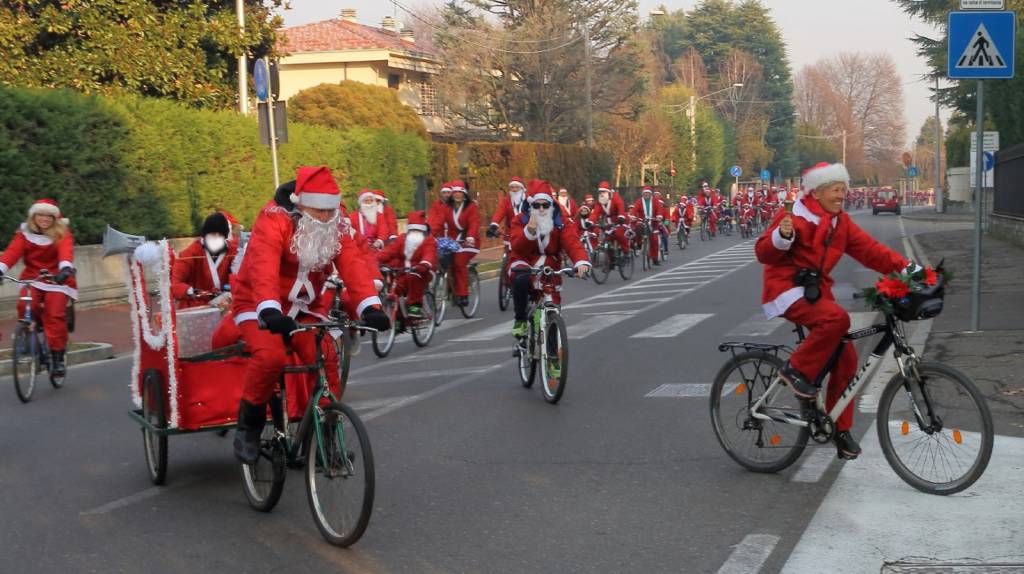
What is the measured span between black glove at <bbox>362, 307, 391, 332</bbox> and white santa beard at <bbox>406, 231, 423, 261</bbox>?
8292 millimetres

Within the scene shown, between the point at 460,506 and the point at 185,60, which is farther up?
the point at 185,60

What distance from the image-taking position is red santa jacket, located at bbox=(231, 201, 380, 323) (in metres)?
5.84

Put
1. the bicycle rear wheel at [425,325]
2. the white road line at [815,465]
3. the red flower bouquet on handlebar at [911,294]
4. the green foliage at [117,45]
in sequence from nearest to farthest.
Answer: the red flower bouquet on handlebar at [911,294] < the white road line at [815,465] < the bicycle rear wheel at [425,325] < the green foliage at [117,45]

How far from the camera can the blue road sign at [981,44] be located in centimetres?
1159

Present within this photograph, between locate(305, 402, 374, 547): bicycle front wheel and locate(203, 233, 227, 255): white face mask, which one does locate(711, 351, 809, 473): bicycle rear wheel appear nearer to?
locate(305, 402, 374, 547): bicycle front wheel

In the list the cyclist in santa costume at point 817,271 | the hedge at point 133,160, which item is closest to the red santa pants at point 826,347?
the cyclist in santa costume at point 817,271

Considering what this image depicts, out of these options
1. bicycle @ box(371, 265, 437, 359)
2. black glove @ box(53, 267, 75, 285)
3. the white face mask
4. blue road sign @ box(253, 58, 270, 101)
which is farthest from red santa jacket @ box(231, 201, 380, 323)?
blue road sign @ box(253, 58, 270, 101)

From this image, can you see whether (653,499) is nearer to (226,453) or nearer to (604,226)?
(226,453)

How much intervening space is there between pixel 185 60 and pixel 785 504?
21.8m

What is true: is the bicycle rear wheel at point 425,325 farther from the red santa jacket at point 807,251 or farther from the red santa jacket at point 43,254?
the red santa jacket at point 807,251

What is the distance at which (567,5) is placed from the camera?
175 ft

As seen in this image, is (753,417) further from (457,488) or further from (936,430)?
(457,488)

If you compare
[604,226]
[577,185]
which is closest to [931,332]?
[604,226]

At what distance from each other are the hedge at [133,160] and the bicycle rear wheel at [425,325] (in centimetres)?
767
